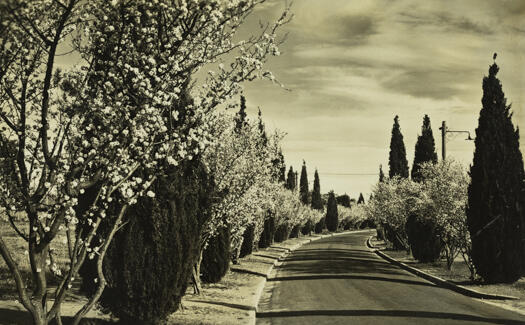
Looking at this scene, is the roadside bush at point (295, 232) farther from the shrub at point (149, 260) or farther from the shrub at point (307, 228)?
the shrub at point (149, 260)

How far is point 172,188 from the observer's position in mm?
10359

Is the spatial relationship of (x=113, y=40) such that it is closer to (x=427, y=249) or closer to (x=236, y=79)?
(x=236, y=79)

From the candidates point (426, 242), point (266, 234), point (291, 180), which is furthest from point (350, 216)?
point (426, 242)

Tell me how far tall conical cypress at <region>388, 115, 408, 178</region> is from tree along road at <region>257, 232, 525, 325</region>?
25218 mm

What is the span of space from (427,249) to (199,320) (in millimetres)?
20250

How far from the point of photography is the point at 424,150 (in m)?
36.6

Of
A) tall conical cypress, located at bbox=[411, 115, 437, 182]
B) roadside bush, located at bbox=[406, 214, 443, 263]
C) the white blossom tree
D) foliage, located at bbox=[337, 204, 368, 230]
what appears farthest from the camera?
foliage, located at bbox=[337, 204, 368, 230]

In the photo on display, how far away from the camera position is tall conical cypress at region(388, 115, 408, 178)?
47.8m

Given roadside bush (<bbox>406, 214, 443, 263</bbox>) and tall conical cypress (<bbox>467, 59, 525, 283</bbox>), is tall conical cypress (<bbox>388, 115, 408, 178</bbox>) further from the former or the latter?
tall conical cypress (<bbox>467, 59, 525, 283</bbox>)

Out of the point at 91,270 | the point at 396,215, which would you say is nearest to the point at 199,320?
the point at 91,270

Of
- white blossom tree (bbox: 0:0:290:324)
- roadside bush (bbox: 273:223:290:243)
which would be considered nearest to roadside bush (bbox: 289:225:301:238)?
roadside bush (bbox: 273:223:290:243)

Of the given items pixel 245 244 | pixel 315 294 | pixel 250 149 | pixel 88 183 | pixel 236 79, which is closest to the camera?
pixel 88 183

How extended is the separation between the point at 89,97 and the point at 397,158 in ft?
146

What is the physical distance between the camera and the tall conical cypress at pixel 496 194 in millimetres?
19391
